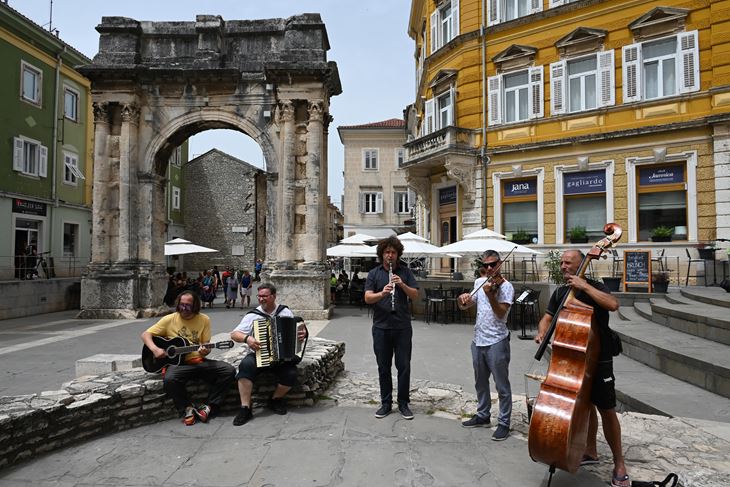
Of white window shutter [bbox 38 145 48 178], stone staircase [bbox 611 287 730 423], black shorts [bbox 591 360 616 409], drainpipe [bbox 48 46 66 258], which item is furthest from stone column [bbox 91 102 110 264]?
black shorts [bbox 591 360 616 409]

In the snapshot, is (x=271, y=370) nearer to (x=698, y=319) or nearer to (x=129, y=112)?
(x=698, y=319)

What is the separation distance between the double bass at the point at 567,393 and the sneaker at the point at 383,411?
2.00m

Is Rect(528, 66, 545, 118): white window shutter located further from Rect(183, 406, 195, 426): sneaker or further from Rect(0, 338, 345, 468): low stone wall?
Rect(183, 406, 195, 426): sneaker

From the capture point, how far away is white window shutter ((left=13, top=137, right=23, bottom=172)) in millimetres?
19859

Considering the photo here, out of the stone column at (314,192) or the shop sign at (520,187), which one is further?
the shop sign at (520,187)

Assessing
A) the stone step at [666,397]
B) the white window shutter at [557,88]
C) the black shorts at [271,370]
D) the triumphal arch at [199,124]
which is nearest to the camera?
the stone step at [666,397]

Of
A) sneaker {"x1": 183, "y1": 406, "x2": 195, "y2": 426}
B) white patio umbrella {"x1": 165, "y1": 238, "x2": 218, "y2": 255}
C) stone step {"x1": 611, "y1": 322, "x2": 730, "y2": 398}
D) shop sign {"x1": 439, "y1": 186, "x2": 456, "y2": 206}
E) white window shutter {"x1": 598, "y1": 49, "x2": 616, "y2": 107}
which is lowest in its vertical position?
sneaker {"x1": 183, "y1": 406, "x2": 195, "y2": 426}

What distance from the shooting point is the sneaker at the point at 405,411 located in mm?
4945

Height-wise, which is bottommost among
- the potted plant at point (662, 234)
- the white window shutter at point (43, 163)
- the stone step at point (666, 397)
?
the stone step at point (666, 397)

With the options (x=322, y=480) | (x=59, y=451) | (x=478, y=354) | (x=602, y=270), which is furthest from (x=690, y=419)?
(x=602, y=270)

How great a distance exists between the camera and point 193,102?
Answer: 15367 millimetres

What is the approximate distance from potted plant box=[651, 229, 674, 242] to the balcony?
272 inches

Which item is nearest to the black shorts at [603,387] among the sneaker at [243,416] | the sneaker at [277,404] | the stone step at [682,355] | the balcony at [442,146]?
the stone step at [682,355]

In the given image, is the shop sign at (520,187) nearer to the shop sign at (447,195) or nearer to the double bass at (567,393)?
the shop sign at (447,195)
